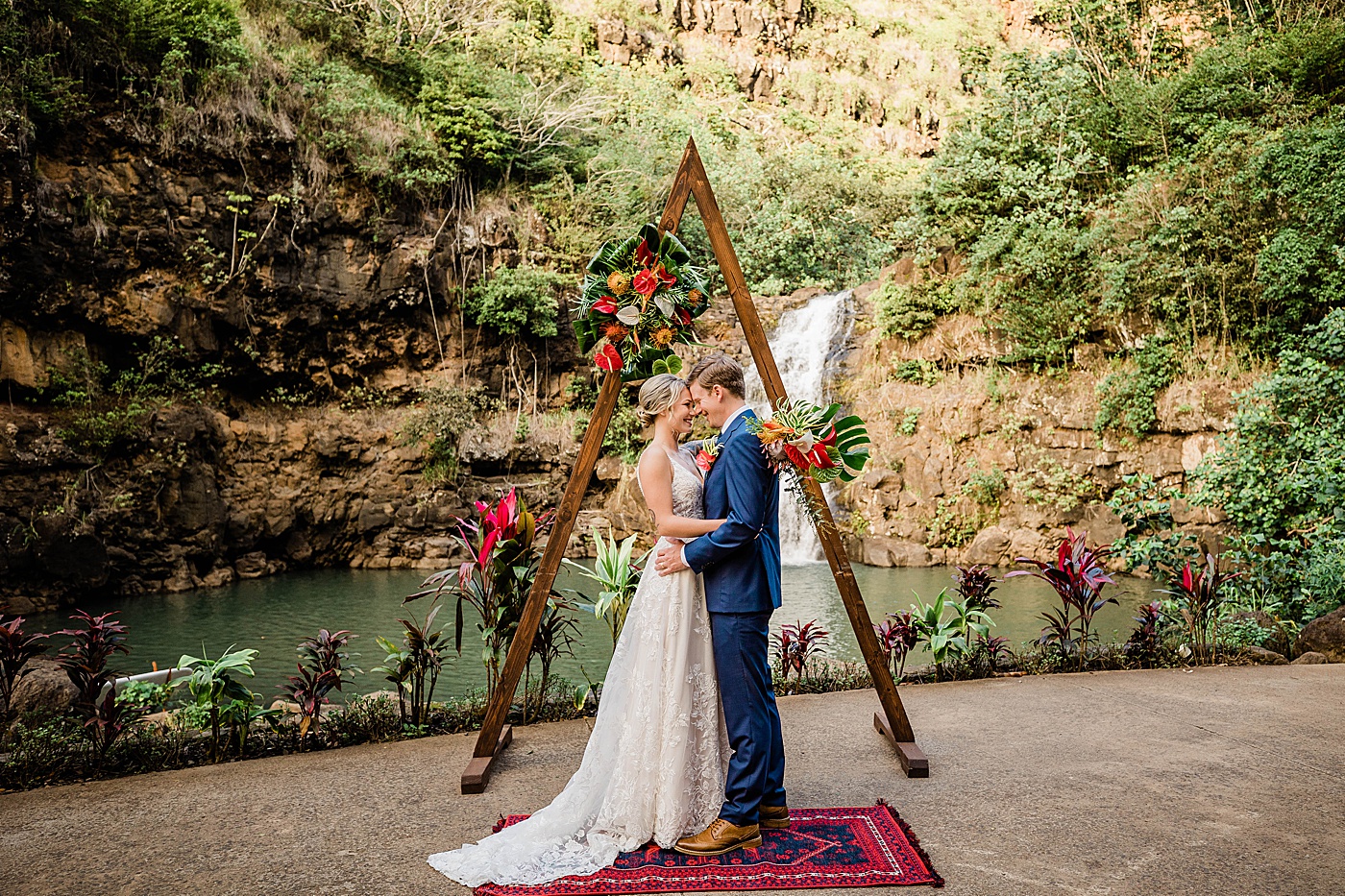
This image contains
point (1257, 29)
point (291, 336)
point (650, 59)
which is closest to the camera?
point (1257, 29)

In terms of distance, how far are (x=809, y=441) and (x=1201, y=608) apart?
4787 millimetres

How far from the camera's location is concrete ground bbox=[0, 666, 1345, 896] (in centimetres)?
306

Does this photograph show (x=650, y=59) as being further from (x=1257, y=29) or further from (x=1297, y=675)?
(x=1297, y=675)

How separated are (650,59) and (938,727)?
93.9ft

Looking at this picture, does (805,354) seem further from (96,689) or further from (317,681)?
(96,689)

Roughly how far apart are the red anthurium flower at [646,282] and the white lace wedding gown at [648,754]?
110 centimetres

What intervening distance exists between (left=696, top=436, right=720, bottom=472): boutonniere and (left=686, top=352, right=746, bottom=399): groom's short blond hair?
248mm

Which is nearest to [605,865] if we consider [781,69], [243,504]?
[243,504]

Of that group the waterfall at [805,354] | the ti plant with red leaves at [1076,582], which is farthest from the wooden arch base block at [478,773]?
the waterfall at [805,354]

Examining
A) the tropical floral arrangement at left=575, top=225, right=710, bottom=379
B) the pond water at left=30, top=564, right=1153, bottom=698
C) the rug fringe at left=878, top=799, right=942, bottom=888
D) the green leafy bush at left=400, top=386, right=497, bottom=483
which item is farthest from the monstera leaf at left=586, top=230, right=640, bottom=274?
the green leafy bush at left=400, top=386, right=497, bottom=483

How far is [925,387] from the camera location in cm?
1527

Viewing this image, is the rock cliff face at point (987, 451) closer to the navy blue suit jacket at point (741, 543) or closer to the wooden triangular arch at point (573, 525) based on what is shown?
the wooden triangular arch at point (573, 525)

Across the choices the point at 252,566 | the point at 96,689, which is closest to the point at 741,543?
the point at 96,689

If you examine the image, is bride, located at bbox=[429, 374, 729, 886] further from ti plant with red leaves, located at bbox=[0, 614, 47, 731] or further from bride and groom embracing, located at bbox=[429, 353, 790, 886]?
ti plant with red leaves, located at bbox=[0, 614, 47, 731]
